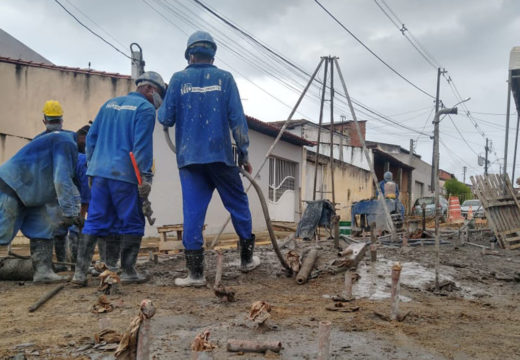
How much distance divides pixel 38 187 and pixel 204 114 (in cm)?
164

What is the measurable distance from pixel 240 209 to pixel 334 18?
915 centimetres

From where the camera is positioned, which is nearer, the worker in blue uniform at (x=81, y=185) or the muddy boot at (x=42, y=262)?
the muddy boot at (x=42, y=262)

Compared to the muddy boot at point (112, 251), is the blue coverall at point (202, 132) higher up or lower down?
higher up

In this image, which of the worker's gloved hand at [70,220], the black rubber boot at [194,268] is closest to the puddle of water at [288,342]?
the black rubber boot at [194,268]

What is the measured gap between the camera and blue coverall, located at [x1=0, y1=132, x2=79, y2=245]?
12.4 ft

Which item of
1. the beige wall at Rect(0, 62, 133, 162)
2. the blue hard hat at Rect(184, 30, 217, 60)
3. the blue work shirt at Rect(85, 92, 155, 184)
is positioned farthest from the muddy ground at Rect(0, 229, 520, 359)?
the beige wall at Rect(0, 62, 133, 162)

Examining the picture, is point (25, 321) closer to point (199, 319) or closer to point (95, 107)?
point (199, 319)

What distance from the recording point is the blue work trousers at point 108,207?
368 centimetres

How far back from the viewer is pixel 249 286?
142 inches

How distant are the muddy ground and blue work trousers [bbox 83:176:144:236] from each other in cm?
48

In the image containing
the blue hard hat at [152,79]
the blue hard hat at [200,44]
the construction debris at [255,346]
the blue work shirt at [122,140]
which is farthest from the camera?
the blue hard hat at [152,79]

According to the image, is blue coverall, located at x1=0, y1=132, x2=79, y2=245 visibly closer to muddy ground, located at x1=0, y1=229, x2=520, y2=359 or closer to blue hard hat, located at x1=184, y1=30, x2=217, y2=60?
muddy ground, located at x1=0, y1=229, x2=520, y2=359

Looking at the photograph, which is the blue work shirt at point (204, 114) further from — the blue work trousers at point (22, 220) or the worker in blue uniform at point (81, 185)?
the worker in blue uniform at point (81, 185)

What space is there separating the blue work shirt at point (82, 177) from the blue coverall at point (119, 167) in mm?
1101
